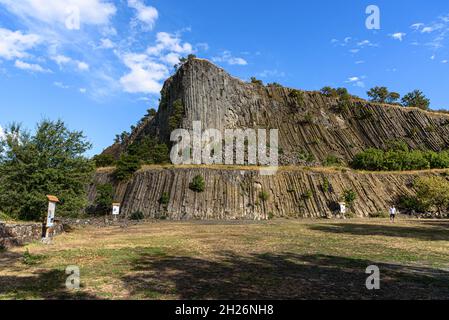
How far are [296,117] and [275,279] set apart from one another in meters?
72.6

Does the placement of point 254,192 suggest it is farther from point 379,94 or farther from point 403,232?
point 379,94

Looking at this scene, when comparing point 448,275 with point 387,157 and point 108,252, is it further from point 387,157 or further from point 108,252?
point 387,157

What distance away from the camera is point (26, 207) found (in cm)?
2256

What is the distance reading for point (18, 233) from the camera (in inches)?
683

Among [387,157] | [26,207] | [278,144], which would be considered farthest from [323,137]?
[26,207]

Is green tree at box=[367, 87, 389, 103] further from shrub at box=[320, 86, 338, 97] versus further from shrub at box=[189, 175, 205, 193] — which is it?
shrub at box=[189, 175, 205, 193]

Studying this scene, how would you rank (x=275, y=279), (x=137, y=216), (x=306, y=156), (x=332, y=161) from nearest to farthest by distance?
(x=275, y=279)
(x=137, y=216)
(x=332, y=161)
(x=306, y=156)

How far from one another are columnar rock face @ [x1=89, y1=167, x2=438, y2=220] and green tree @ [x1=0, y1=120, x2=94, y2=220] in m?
23.0

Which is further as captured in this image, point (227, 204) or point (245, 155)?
point (245, 155)

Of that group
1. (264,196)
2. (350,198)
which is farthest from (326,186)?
(264,196)

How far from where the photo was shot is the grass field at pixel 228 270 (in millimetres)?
8445

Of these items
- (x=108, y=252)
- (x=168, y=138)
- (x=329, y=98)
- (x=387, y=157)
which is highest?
(x=329, y=98)
